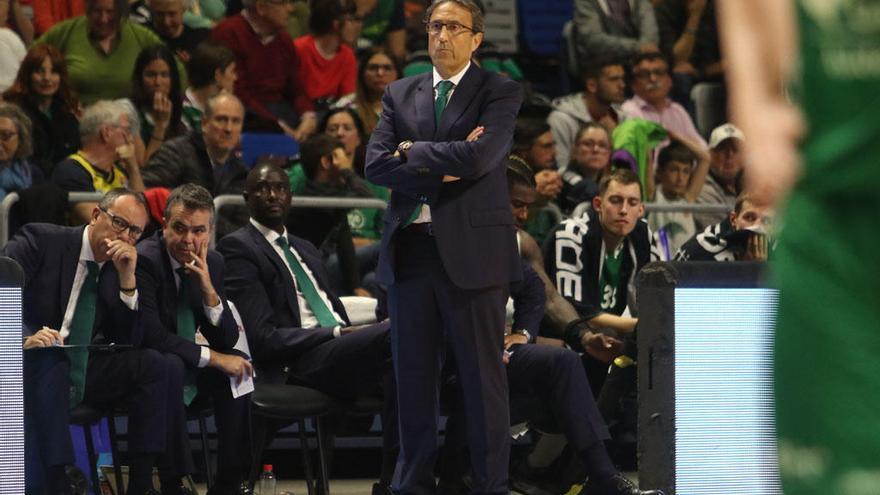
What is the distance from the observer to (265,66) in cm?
1066

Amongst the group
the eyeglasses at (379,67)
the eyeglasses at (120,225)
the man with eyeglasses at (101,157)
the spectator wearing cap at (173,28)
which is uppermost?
the spectator wearing cap at (173,28)

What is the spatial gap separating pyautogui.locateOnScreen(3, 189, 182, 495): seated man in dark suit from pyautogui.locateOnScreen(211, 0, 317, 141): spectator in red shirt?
354cm

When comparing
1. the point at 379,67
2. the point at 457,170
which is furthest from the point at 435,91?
the point at 379,67

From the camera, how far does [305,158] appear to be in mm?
9336

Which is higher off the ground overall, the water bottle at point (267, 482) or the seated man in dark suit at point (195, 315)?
the seated man in dark suit at point (195, 315)

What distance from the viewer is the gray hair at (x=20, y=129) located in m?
8.38

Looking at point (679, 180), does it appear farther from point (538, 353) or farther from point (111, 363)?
point (111, 363)

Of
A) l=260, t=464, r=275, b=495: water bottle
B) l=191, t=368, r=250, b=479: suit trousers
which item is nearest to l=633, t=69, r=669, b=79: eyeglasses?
l=260, t=464, r=275, b=495: water bottle

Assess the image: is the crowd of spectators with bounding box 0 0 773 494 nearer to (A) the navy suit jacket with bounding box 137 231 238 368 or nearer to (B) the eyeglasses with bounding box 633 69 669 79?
(B) the eyeglasses with bounding box 633 69 669 79

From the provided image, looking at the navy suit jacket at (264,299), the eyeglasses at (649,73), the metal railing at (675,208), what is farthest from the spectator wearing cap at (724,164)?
the navy suit jacket at (264,299)

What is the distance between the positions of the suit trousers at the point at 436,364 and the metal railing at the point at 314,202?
205 cm

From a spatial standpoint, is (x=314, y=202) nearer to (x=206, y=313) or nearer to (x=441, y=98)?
(x=206, y=313)

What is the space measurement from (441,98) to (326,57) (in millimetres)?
4706

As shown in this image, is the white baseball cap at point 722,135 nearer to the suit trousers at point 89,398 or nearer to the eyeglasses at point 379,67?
the eyeglasses at point 379,67
